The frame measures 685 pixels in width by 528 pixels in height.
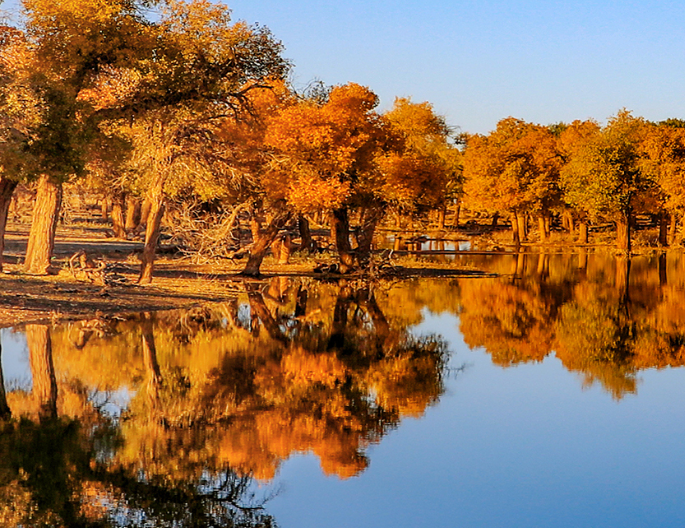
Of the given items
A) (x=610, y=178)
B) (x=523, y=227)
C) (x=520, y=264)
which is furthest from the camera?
(x=523, y=227)

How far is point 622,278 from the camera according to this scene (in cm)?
5056

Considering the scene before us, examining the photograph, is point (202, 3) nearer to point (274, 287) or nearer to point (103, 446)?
point (274, 287)

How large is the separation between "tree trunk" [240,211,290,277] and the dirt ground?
2.82ft

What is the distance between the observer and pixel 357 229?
167 ft

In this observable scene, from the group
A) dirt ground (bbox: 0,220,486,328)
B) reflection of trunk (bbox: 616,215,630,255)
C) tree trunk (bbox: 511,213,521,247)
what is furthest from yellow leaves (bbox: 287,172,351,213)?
tree trunk (bbox: 511,213,521,247)

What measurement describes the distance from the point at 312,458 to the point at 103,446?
2814 mm

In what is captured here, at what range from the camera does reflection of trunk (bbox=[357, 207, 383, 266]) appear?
48.7m

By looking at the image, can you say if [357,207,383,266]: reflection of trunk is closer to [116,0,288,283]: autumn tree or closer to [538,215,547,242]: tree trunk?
[116,0,288,283]: autumn tree

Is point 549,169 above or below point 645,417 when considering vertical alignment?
above

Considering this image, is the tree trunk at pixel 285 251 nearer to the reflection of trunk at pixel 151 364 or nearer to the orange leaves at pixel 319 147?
the orange leaves at pixel 319 147

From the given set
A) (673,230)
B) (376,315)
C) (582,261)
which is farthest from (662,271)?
(673,230)

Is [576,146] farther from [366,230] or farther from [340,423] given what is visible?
[340,423]

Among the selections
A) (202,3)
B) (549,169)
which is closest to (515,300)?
(202,3)

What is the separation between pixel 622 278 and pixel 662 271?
6.53 metres
